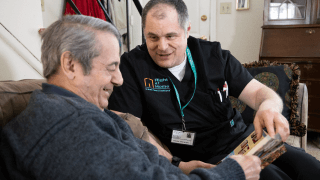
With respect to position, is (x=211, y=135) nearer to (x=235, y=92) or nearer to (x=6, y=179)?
(x=235, y=92)

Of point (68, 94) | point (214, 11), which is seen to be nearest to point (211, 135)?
point (68, 94)

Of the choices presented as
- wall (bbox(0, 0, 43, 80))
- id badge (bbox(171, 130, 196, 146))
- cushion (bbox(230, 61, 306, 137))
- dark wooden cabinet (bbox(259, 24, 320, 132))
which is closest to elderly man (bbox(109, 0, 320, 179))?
id badge (bbox(171, 130, 196, 146))

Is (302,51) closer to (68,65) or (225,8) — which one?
(225,8)

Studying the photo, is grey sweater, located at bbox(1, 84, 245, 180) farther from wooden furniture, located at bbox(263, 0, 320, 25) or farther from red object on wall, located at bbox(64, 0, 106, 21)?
wooden furniture, located at bbox(263, 0, 320, 25)

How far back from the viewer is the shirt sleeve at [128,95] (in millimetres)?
1198

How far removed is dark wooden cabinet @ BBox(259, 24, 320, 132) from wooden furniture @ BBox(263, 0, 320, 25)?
9.5 inches

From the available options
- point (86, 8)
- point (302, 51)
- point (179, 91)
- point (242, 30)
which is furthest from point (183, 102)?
point (242, 30)

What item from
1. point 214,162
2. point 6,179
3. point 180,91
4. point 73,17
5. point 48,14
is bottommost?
point 214,162

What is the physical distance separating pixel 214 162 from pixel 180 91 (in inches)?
16.4

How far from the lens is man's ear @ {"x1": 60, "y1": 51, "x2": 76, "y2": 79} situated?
0.70 metres

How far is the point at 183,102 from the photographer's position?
4.09 ft

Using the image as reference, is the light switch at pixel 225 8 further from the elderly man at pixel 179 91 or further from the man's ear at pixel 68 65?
the man's ear at pixel 68 65

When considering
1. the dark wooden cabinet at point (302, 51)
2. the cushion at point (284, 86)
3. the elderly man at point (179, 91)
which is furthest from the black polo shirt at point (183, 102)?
the dark wooden cabinet at point (302, 51)

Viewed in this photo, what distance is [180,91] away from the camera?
1.26m
